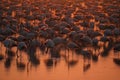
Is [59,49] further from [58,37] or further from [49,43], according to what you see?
[49,43]

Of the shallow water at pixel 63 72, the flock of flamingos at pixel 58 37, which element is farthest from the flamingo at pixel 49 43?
the shallow water at pixel 63 72

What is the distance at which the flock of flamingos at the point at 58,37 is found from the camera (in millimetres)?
23812

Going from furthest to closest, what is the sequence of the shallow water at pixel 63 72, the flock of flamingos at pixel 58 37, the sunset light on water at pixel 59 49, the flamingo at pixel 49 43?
1. the flamingo at pixel 49 43
2. the flock of flamingos at pixel 58 37
3. the sunset light on water at pixel 59 49
4. the shallow water at pixel 63 72

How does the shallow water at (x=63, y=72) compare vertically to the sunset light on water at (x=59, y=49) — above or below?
below

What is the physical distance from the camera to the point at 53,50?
24.7 m

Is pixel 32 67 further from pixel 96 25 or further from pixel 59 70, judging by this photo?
pixel 96 25

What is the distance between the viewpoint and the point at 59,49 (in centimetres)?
2498

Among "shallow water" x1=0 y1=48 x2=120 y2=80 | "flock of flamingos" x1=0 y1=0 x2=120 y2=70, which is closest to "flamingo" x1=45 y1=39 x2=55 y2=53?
"flock of flamingos" x1=0 y1=0 x2=120 y2=70

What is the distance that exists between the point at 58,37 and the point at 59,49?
2.05 ft

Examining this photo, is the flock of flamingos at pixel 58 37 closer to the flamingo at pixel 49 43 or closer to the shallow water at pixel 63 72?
the flamingo at pixel 49 43

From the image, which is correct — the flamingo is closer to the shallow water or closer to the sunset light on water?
the sunset light on water

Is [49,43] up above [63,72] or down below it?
above

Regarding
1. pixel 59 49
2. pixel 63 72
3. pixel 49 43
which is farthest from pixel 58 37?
pixel 63 72

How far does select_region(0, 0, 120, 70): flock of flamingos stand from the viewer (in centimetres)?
2381
